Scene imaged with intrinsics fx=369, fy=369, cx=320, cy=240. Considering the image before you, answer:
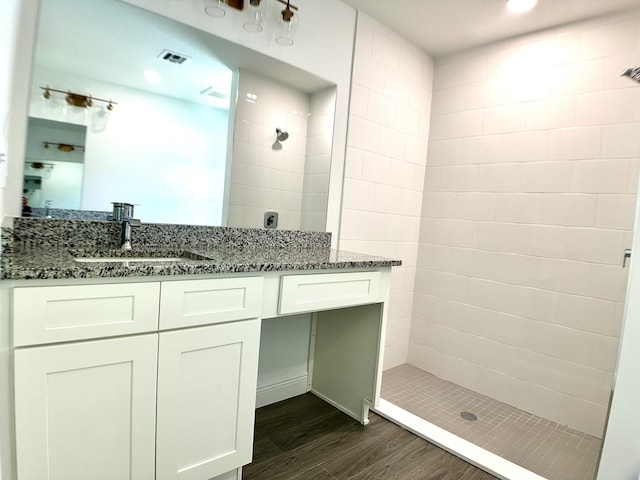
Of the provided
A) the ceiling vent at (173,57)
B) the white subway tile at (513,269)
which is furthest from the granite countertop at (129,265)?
the white subway tile at (513,269)

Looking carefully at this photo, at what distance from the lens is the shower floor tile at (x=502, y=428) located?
5.71 feet

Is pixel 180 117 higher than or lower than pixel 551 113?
lower

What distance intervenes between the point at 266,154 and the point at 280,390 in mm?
1313

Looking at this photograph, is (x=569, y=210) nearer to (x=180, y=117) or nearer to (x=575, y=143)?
(x=575, y=143)

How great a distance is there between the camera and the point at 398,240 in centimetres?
261

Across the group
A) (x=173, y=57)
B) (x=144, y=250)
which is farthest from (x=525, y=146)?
(x=144, y=250)

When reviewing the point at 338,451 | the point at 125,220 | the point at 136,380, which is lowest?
the point at 338,451

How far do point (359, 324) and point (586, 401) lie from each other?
130 centimetres

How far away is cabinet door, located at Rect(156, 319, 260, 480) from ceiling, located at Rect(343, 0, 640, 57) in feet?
6.32

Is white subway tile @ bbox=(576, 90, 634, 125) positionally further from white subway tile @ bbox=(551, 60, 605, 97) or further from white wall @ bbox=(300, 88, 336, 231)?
white wall @ bbox=(300, 88, 336, 231)

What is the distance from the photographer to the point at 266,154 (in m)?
1.97

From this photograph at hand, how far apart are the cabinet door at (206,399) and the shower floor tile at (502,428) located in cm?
119

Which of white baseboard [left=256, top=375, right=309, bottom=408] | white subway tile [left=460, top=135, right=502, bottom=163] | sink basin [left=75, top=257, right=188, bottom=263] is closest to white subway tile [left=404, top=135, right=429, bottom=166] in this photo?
white subway tile [left=460, top=135, right=502, bottom=163]

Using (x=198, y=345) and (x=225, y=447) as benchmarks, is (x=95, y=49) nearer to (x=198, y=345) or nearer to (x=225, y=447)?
(x=198, y=345)
